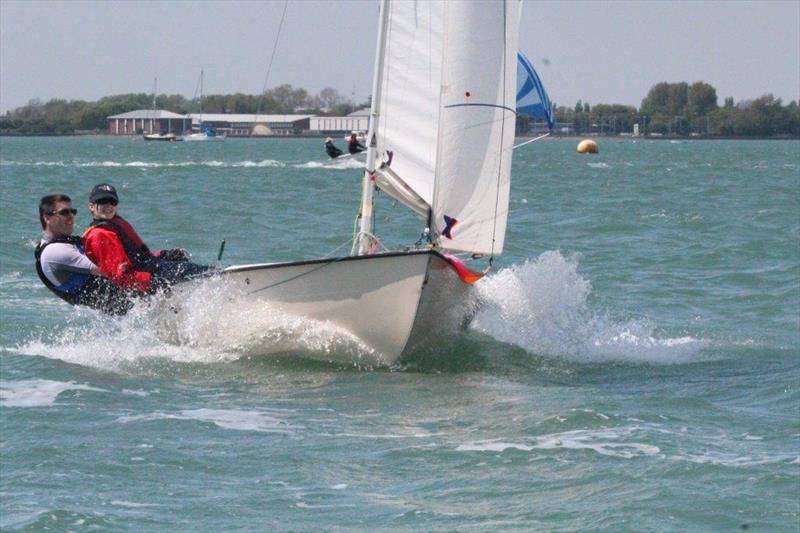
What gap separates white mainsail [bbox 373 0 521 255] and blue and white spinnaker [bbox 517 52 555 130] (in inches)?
14.0

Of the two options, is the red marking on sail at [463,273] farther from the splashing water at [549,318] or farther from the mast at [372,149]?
the splashing water at [549,318]

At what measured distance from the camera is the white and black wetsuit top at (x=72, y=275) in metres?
10.9

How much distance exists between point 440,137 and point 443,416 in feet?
8.40

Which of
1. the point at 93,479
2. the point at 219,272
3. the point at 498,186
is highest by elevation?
the point at 498,186

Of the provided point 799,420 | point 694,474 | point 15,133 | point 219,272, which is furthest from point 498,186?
point 15,133

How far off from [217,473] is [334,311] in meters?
3.06

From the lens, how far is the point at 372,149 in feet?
37.6

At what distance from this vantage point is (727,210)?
31.8 meters

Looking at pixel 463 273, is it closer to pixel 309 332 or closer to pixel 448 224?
pixel 448 224

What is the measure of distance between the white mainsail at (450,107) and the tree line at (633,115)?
133472 millimetres

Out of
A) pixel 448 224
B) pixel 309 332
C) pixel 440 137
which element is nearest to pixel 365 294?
pixel 309 332

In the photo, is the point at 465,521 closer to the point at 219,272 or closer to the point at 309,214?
the point at 219,272

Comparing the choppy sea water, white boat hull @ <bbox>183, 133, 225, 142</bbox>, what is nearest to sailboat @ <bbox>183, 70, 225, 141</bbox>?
white boat hull @ <bbox>183, 133, 225, 142</bbox>

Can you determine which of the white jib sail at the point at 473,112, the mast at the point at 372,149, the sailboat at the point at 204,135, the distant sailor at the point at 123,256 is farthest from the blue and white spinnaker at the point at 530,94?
the sailboat at the point at 204,135
